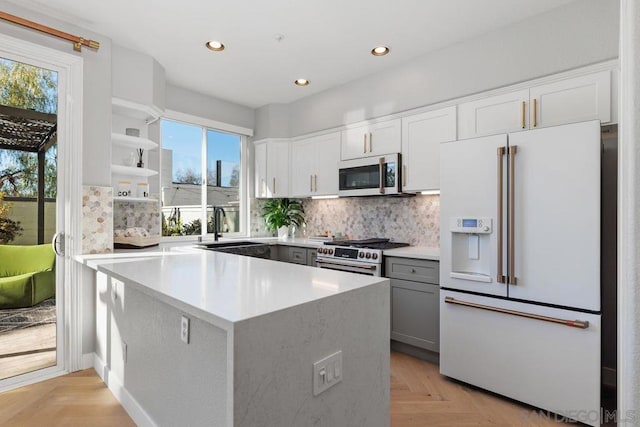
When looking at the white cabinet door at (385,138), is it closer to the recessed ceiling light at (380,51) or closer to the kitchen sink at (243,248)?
the recessed ceiling light at (380,51)

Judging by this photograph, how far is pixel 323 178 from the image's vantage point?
4133 millimetres

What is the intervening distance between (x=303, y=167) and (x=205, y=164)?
1.29 metres

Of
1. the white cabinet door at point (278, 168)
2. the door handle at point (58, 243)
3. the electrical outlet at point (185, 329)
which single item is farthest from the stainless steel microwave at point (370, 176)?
the door handle at point (58, 243)

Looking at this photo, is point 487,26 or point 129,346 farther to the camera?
point 487,26

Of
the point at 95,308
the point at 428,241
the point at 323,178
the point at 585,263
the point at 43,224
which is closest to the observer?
the point at 585,263

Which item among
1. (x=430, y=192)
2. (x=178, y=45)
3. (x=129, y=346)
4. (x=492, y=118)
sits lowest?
(x=129, y=346)

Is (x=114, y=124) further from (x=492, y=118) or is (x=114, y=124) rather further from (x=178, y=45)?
(x=492, y=118)

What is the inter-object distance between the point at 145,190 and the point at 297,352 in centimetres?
287

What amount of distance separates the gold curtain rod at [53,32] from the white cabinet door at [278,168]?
88.0 inches

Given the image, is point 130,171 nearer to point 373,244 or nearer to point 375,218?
point 373,244

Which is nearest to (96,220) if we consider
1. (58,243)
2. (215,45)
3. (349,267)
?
(58,243)

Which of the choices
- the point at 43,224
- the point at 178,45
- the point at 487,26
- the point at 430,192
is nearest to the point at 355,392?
the point at 430,192

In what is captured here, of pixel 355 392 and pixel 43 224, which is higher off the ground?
pixel 43 224

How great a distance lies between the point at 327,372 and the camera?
1.34 m
